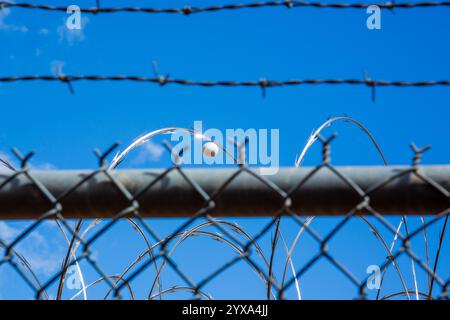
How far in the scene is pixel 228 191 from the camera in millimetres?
1427

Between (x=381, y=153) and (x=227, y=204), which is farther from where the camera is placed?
(x=381, y=153)

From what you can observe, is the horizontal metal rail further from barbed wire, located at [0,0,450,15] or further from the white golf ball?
the white golf ball

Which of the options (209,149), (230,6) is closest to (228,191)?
(230,6)

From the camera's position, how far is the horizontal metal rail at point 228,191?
4.62 feet

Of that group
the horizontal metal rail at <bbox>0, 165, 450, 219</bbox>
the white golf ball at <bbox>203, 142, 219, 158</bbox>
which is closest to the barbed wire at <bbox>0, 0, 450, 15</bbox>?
the horizontal metal rail at <bbox>0, 165, 450, 219</bbox>

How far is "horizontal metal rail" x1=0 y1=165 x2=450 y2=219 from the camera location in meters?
1.41

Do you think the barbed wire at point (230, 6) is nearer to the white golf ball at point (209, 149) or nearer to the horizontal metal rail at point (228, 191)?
the horizontal metal rail at point (228, 191)

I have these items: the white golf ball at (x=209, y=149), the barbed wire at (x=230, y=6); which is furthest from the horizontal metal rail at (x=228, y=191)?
the white golf ball at (x=209, y=149)
